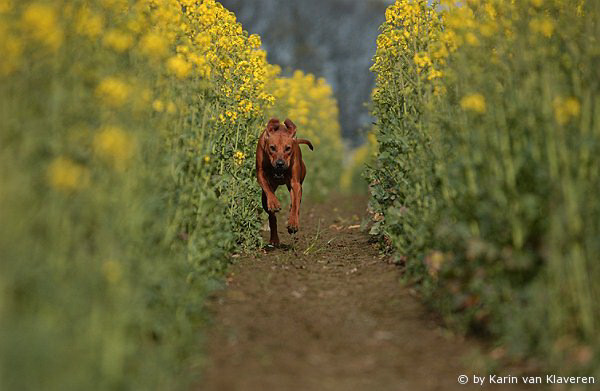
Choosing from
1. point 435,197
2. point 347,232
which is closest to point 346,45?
point 347,232

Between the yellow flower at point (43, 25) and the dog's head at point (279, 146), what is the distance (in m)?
4.32

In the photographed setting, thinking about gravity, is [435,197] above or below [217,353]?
above

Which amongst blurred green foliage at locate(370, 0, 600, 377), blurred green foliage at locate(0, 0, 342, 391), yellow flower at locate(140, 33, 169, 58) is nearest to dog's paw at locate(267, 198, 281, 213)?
blurred green foliage at locate(0, 0, 342, 391)

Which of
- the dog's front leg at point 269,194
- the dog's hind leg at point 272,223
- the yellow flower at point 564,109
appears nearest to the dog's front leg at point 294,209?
the dog's front leg at point 269,194

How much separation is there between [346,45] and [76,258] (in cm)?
7345

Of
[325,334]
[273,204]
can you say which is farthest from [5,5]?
[273,204]

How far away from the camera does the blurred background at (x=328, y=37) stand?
65812 millimetres

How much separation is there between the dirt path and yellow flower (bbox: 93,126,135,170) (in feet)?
4.09

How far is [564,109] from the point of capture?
12.4 ft

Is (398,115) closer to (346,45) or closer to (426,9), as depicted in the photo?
(426,9)

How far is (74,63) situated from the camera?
3971 mm

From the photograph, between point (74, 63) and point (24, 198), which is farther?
point (74, 63)

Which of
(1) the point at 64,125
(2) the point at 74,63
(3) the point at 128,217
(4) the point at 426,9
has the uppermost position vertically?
(4) the point at 426,9

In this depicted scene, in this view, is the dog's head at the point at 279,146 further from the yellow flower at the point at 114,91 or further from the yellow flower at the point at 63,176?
the yellow flower at the point at 63,176
